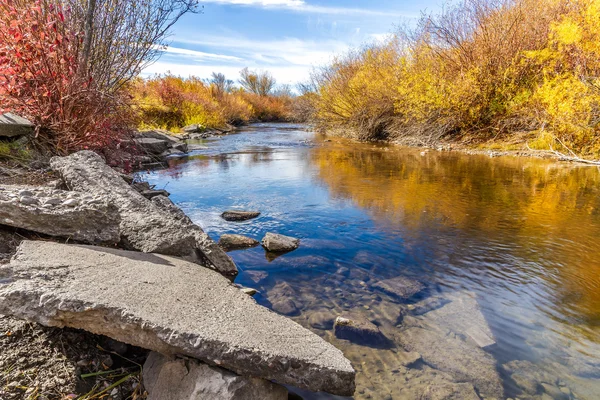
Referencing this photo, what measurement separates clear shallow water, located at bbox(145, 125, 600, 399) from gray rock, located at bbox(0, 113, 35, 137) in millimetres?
2597

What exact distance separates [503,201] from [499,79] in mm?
9475

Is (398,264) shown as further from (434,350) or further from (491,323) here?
(434,350)

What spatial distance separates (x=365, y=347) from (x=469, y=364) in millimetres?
760

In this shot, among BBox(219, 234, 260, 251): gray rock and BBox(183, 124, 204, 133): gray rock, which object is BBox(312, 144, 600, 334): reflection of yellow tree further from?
BBox(183, 124, 204, 133): gray rock

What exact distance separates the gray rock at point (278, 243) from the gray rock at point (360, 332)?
1.75 meters

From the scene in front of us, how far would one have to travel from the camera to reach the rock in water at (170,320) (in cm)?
196

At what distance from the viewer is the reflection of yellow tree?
453 centimetres

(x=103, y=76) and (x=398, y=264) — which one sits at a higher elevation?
(x=103, y=76)

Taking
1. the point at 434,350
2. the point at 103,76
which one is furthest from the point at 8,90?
the point at 434,350

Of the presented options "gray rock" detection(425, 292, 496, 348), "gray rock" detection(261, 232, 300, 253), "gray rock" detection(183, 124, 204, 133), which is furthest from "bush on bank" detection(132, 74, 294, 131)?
"gray rock" detection(425, 292, 496, 348)

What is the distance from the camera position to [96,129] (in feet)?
19.5

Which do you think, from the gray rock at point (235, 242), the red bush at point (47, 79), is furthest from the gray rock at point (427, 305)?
the red bush at point (47, 79)

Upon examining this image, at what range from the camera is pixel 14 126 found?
485cm

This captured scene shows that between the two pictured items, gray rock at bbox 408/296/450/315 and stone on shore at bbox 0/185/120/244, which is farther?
gray rock at bbox 408/296/450/315
